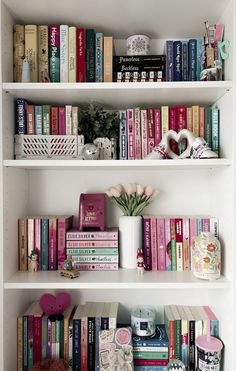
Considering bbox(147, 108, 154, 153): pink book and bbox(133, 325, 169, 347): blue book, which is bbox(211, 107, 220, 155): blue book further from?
bbox(133, 325, 169, 347): blue book

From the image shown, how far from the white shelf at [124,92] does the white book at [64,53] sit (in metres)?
0.07

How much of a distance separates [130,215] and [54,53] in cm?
63

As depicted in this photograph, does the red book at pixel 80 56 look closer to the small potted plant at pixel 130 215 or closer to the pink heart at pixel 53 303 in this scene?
the small potted plant at pixel 130 215

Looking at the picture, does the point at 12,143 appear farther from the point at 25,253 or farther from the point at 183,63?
the point at 183,63

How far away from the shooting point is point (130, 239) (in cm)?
119

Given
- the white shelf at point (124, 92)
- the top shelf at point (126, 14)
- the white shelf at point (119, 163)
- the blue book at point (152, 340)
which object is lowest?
the blue book at point (152, 340)

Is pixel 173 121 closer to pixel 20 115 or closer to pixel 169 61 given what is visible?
pixel 169 61

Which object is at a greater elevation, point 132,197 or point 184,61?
point 184,61

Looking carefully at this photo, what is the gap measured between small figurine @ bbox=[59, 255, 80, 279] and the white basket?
0.37 m

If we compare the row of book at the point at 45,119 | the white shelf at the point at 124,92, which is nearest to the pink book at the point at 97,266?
the row of book at the point at 45,119

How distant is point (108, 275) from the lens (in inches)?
44.3

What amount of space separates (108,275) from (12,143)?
1.83 ft

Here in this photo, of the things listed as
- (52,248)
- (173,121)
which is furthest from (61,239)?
(173,121)

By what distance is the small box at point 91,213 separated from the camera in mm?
1207
